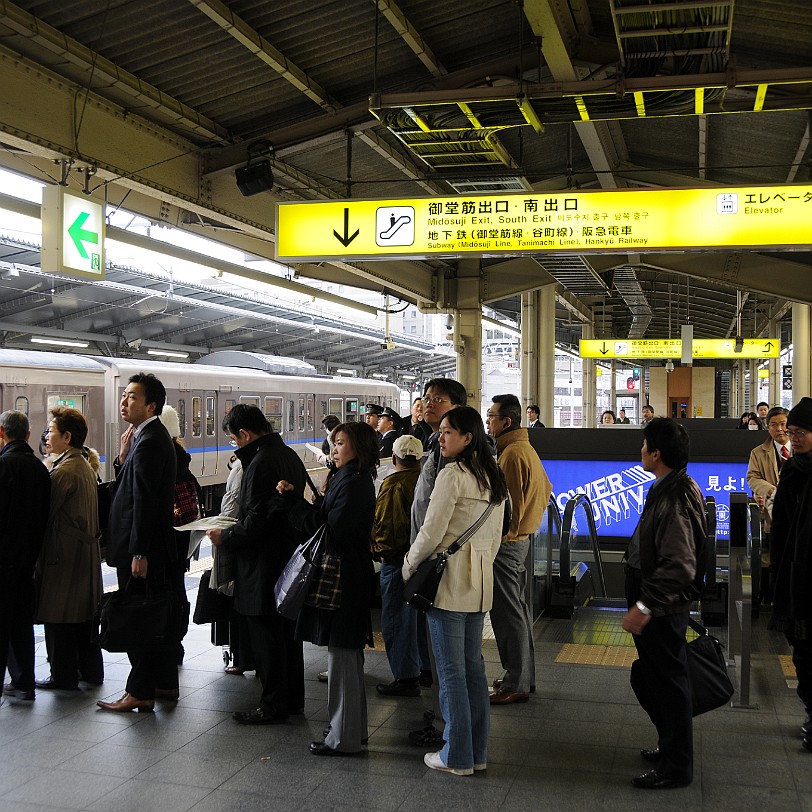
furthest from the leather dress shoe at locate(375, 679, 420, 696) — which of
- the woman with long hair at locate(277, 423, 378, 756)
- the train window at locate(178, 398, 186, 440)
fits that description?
the train window at locate(178, 398, 186, 440)

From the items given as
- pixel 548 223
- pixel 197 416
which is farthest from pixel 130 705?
pixel 197 416

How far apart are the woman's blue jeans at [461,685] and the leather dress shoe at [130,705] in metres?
1.69

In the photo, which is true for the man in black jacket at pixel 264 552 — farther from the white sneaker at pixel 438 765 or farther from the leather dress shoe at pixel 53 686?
the leather dress shoe at pixel 53 686

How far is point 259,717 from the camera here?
14.8ft

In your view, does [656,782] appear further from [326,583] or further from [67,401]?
[67,401]

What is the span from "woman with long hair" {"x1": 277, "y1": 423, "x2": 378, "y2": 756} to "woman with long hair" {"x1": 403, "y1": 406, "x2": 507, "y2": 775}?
40 cm

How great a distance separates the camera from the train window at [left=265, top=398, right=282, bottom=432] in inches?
683

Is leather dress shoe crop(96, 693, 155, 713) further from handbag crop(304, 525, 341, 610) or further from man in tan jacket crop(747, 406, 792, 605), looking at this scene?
man in tan jacket crop(747, 406, 792, 605)

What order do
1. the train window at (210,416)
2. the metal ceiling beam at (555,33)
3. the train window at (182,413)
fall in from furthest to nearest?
1. the train window at (210,416)
2. the train window at (182,413)
3. the metal ceiling beam at (555,33)

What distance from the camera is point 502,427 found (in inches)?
192

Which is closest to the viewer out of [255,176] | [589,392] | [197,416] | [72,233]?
[72,233]

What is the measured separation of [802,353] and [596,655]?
11213mm

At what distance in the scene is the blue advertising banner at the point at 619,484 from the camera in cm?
792

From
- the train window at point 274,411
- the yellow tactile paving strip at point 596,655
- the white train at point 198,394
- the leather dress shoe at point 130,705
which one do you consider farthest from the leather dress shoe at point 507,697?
the train window at point 274,411
